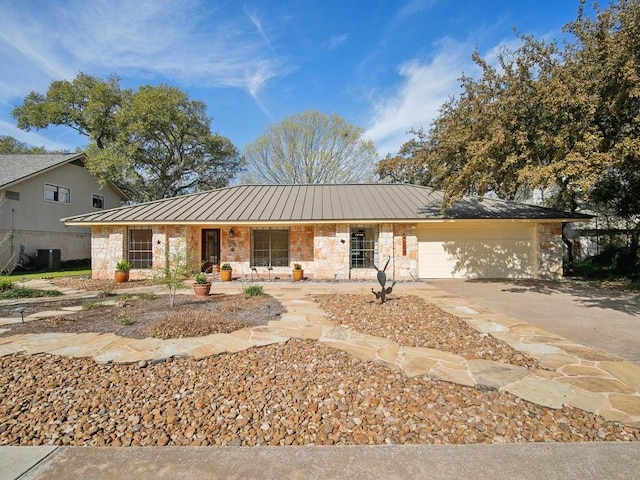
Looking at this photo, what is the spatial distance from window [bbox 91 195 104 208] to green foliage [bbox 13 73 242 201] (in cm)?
144

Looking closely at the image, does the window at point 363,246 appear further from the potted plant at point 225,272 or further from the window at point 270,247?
the potted plant at point 225,272

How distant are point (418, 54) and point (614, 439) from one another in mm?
12607

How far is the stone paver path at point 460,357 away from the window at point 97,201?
1896cm

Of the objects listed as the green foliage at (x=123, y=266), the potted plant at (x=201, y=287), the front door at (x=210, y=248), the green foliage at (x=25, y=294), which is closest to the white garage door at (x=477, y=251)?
the potted plant at (x=201, y=287)

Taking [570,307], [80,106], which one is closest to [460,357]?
[570,307]

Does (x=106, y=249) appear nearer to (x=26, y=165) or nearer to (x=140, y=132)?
(x=26, y=165)

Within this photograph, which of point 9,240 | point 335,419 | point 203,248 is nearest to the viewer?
point 335,419

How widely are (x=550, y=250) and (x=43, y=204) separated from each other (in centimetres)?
2527

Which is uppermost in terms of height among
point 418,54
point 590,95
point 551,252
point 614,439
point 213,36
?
point 418,54

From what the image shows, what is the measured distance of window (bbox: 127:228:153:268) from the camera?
13.2 metres

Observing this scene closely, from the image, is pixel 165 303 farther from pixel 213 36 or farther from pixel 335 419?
pixel 213 36

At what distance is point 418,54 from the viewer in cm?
1168

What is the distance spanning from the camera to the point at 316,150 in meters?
22.9

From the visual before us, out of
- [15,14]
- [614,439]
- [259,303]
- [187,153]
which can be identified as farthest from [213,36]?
[187,153]
